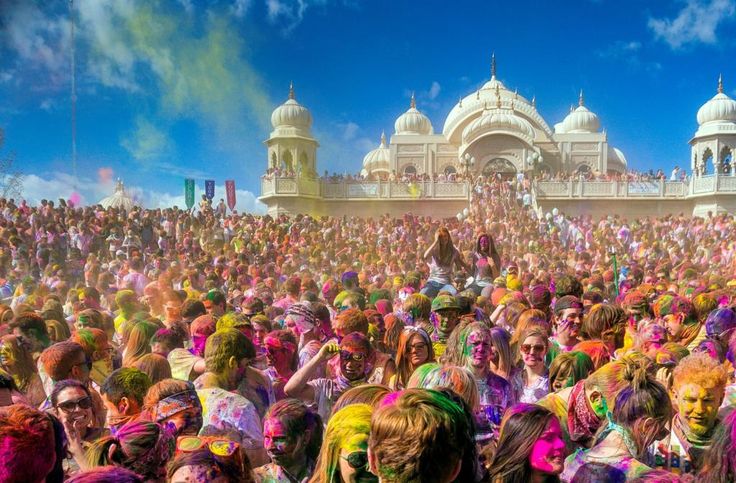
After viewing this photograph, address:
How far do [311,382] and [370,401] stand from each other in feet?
4.85

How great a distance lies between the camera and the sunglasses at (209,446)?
2.73 m

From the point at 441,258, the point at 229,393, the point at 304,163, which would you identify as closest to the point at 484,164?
the point at 304,163

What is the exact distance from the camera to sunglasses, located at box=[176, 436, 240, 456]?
8.95 feet

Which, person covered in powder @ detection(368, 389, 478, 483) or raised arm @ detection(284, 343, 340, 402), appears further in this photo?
raised arm @ detection(284, 343, 340, 402)

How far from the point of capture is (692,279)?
11.9 m

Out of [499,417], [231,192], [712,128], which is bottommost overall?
[499,417]

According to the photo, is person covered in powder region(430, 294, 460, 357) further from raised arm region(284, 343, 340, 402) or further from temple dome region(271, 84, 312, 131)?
temple dome region(271, 84, 312, 131)

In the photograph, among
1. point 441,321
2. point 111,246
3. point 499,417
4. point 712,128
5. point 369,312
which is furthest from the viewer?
point 712,128

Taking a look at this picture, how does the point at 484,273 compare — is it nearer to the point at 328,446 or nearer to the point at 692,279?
the point at 692,279

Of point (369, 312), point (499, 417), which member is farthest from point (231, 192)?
point (499, 417)

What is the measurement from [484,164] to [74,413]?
43812 millimetres

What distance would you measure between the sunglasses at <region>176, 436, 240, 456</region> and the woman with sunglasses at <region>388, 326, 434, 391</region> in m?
1.99

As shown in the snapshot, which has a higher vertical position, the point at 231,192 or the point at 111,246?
the point at 231,192

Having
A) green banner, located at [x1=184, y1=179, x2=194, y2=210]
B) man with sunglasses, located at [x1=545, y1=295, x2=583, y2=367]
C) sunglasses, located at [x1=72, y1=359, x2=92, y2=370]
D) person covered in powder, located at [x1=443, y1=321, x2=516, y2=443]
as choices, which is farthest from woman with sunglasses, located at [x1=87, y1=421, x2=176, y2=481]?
green banner, located at [x1=184, y1=179, x2=194, y2=210]
